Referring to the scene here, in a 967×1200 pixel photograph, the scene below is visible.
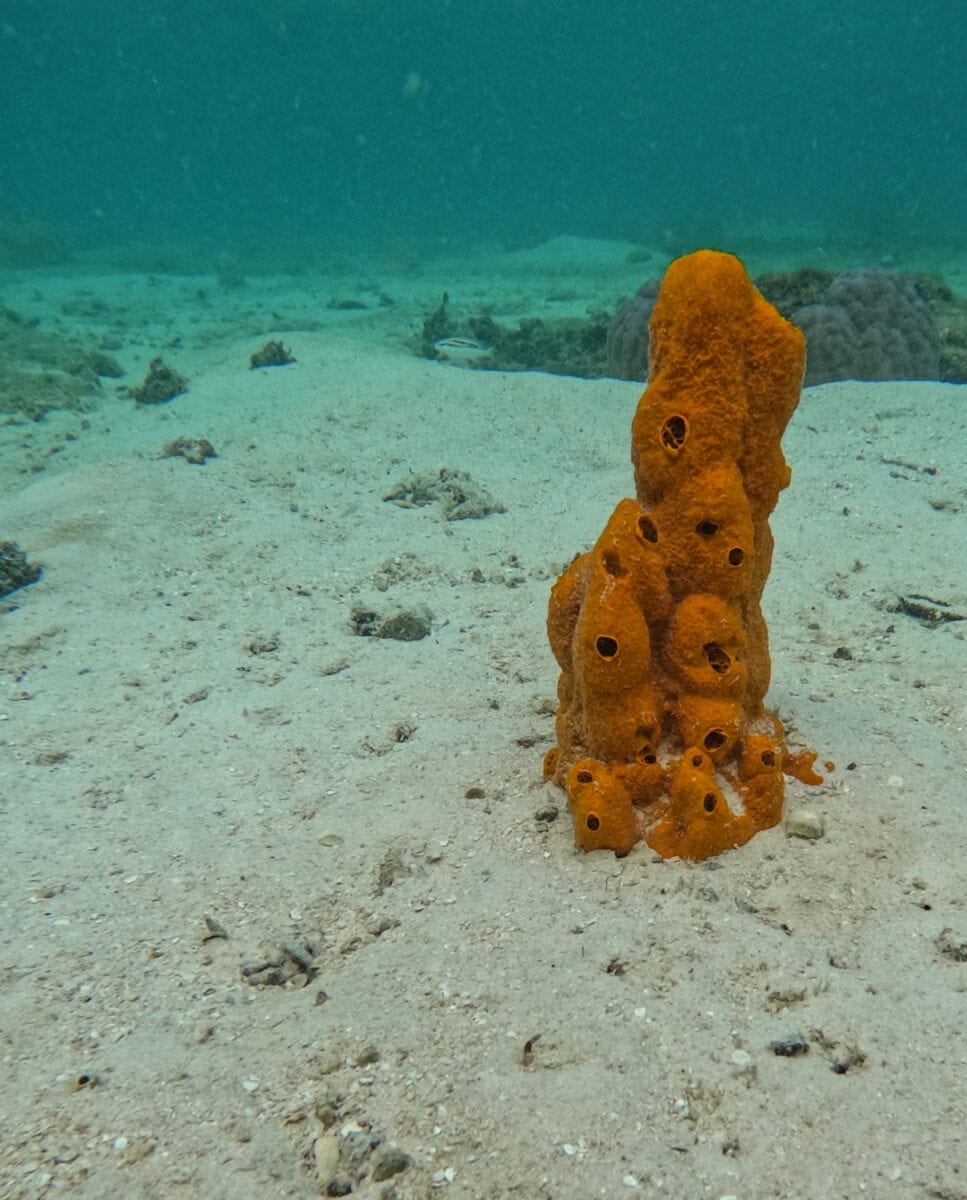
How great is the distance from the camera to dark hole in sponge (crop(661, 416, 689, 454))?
8.83 feet

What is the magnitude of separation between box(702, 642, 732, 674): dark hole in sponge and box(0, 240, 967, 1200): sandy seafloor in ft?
2.14

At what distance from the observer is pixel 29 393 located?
39.8 ft

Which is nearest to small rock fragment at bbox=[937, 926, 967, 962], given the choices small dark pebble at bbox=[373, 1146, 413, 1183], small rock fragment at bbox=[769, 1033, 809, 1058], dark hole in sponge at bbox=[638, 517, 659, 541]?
small rock fragment at bbox=[769, 1033, 809, 1058]

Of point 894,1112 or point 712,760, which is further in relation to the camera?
point 712,760

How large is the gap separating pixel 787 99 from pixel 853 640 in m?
144

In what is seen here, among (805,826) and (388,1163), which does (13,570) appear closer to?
(388,1163)

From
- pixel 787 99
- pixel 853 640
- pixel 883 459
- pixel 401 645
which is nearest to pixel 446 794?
pixel 401 645

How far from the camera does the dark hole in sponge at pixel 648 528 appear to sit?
2.80 metres

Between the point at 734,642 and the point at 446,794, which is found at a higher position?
the point at 734,642

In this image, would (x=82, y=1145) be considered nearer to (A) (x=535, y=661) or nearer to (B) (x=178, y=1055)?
(B) (x=178, y=1055)

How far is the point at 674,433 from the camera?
272cm

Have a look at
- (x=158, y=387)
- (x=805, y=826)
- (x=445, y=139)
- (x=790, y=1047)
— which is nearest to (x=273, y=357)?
(x=158, y=387)

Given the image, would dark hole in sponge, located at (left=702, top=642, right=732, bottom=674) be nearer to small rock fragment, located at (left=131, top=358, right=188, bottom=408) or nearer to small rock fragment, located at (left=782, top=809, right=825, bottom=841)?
small rock fragment, located at (left=782, top=809, right=825, bottom=841)

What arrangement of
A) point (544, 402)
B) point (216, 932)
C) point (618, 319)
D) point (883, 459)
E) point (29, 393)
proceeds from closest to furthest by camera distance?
1. point (216, 932)
2. point (883, 459)
3. point (544, 402)
4. point (618, 319)
5. point (29, 393)
